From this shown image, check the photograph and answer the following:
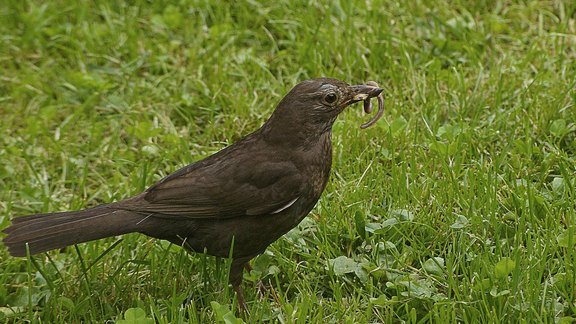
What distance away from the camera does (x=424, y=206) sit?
4930 millimetres

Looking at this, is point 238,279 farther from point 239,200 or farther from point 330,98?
point 330,98

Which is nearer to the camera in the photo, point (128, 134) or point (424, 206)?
point (424, 206)

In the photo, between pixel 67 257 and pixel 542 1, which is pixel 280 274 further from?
pixel 542 1

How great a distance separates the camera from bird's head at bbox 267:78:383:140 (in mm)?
4566

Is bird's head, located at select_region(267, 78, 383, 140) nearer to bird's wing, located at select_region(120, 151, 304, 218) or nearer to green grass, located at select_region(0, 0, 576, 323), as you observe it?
bird's wing, located at select_region(120, 151, 304, 218)

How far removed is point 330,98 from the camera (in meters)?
4.57

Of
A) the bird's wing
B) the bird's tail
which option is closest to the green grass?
the bird's tail

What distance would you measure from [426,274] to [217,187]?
3.22ft

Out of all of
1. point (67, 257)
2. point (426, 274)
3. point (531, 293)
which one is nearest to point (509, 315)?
point (531, 293)

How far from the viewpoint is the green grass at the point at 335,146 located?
177 inches

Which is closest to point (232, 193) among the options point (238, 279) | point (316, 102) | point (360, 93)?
point (238, 279)

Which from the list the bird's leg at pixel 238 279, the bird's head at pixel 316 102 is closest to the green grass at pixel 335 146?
the bird's leg at pixel 238 279

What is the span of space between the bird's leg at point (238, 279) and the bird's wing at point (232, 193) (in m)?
0.22

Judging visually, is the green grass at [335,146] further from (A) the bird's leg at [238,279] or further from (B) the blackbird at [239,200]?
(B) the blackbird at [239,200]
